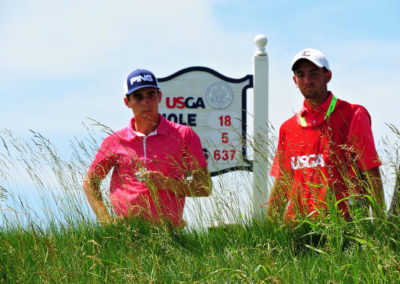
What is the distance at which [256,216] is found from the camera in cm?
347

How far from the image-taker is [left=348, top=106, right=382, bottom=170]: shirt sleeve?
3104 millimetres

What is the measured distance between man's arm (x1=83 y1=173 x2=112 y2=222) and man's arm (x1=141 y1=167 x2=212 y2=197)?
0.47m

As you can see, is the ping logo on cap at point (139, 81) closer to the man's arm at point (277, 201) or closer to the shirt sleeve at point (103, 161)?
the shirt sleeve at point (103, 161)

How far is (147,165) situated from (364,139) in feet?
4.58

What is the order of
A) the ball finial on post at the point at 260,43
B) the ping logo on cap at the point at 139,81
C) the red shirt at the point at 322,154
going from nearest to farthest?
the red shirt at the point at 322,154 → the ping logo on cap at the point at 139,81 → the ball finial on post at the point at 260,43

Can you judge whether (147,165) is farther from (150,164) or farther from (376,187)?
(376,187)

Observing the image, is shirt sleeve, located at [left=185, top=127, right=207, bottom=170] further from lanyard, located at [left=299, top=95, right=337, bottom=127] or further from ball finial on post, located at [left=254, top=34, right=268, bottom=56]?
ball finial on post, located at [left=254, top=34, right=268, bottom=56]

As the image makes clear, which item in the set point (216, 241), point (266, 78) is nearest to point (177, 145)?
point (216, 241)

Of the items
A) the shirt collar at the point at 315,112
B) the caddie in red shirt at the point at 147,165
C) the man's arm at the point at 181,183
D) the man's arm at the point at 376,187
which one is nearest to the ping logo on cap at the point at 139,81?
the caddie in red shirt at the point at 147,165

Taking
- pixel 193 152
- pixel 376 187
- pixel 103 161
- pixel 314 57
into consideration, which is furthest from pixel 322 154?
pixel 103 161

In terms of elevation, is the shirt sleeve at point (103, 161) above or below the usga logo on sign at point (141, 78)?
below

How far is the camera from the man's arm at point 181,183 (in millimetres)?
3254

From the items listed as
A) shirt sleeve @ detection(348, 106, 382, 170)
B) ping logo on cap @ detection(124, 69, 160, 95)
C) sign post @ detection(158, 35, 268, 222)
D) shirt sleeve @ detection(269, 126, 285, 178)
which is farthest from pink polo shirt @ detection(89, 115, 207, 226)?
sign post @ detection(158, 35, 268, 222)

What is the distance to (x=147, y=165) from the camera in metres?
3.50
